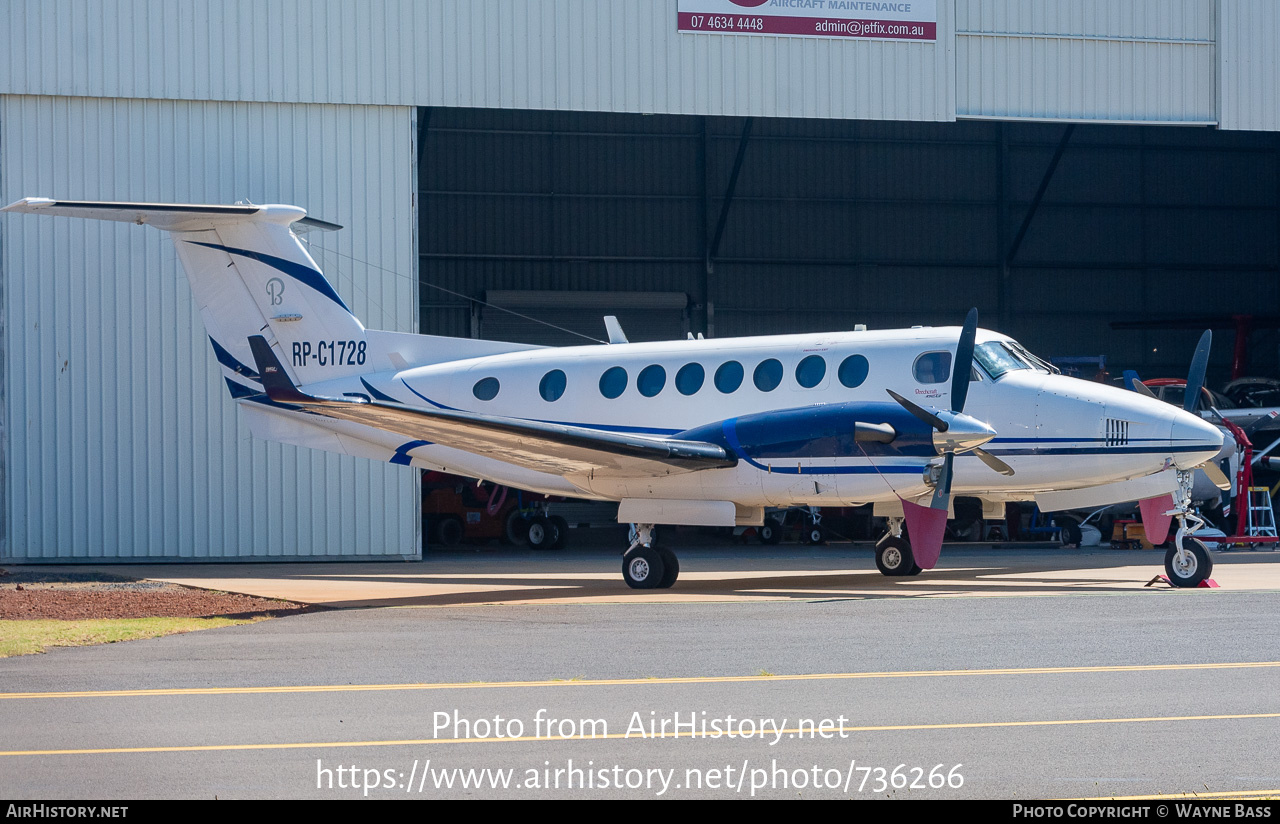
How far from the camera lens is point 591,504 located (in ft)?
104

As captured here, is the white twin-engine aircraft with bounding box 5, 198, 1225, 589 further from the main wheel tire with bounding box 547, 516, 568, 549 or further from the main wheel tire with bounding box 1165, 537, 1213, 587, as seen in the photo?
the main wheel tire with bounding box 547, 516, 568, 549

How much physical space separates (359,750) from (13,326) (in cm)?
1685

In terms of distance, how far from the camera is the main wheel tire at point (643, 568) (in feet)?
48.1

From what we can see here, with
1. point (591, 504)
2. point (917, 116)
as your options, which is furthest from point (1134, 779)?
point (591, 504)

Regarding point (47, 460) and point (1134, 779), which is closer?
point (1134, 779)

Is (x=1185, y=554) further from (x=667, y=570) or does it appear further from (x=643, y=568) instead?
(x=643, y=568)

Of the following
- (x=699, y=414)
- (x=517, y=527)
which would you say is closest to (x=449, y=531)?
(x=517, y=527)

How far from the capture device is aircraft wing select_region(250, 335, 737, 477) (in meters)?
13.4

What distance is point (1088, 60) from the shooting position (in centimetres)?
2277

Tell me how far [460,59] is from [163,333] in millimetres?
6746

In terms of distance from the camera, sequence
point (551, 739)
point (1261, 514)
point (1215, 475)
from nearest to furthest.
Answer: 1. point (551, 739)
2. point (1215, 475)
3. point (1261, 514)

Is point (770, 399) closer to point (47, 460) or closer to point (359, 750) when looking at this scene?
point (359, 750)

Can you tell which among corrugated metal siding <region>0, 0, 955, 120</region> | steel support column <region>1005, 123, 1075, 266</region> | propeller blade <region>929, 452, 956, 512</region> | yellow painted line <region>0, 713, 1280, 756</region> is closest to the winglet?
corrugated metal siding <region>0, 0, 955, 120</region>

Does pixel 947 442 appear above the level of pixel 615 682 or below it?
above
